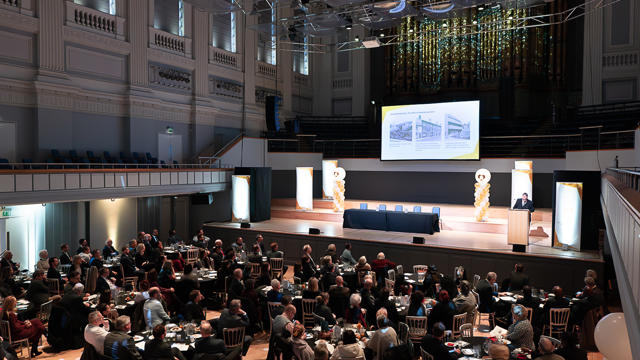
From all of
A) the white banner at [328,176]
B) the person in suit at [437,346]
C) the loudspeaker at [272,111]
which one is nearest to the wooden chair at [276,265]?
the person in suit at [437,346]

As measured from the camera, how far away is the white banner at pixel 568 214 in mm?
11047

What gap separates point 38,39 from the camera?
1298 cm

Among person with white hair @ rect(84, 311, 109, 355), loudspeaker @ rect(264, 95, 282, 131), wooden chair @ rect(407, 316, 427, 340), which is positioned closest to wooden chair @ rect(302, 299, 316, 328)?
wooden chair @ rect(407, 316, 427, 340)

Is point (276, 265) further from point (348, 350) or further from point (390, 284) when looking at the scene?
point (348, 350)

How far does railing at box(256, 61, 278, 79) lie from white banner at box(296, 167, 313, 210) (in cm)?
620

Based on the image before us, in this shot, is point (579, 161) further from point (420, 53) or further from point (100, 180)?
point (100, 180)

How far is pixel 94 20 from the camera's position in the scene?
47.7 ft

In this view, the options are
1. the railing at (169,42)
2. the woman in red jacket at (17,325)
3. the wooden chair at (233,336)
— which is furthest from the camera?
the railing at (169,42)

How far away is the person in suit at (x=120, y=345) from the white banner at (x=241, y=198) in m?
10.7

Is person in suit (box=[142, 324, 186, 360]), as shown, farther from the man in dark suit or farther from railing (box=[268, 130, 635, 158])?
railing (box=[268, 130, 635, 158])

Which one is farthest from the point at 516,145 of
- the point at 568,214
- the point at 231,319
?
the point at 231,319

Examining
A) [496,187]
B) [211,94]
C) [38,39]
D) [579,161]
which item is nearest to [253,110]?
[211,94]

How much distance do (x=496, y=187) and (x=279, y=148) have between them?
893 centimetres

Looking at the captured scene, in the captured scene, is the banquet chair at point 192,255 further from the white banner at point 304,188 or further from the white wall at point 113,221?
the white banner at point 304,188
